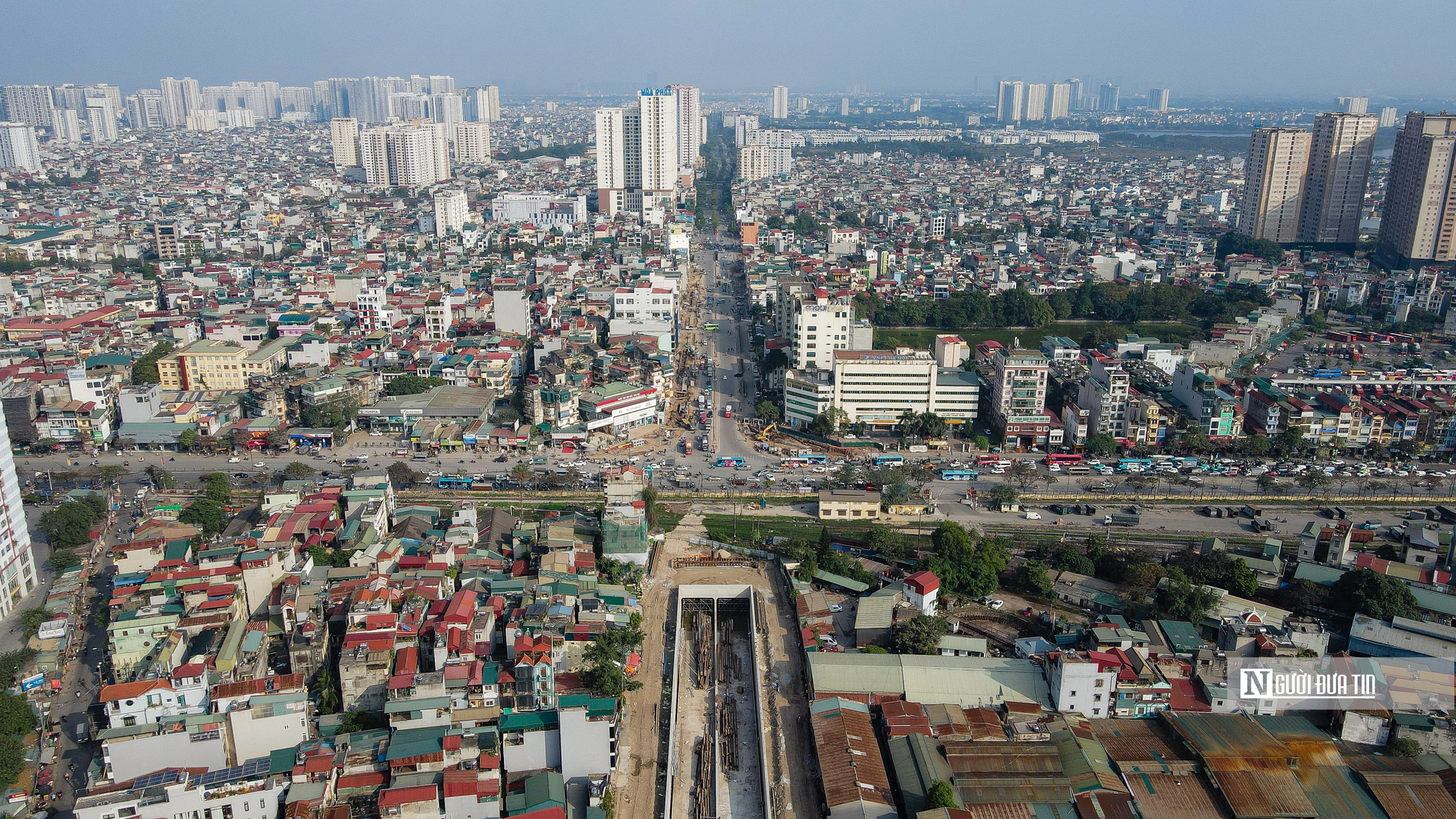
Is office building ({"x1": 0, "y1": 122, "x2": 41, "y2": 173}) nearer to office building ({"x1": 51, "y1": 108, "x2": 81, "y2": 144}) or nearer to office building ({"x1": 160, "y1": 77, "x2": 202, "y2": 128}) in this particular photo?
office building ({"x1": 51, "y1": 108, "x2": 81, "y2": 144})

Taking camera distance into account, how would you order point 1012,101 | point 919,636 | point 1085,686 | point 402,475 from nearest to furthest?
point 1085,686, point 919,636, point 402,475, point 1012,101

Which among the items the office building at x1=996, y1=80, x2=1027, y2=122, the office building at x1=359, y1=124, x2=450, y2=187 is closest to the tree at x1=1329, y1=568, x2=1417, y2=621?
the office building at x1=359, y1=124, x2=450, y2=187

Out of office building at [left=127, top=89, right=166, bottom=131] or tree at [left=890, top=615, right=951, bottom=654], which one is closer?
tree at [left=890, top=615, right=951, bottom=654]

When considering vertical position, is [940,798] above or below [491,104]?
below

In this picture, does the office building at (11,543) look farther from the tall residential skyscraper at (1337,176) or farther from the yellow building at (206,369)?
the tall residential skyscraper at (1337,176)

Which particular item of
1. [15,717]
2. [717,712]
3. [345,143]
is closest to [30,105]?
[345,143]

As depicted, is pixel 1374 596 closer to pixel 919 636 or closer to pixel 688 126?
pixel 919 636

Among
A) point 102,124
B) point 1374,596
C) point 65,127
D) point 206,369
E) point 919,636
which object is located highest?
point 102,124
